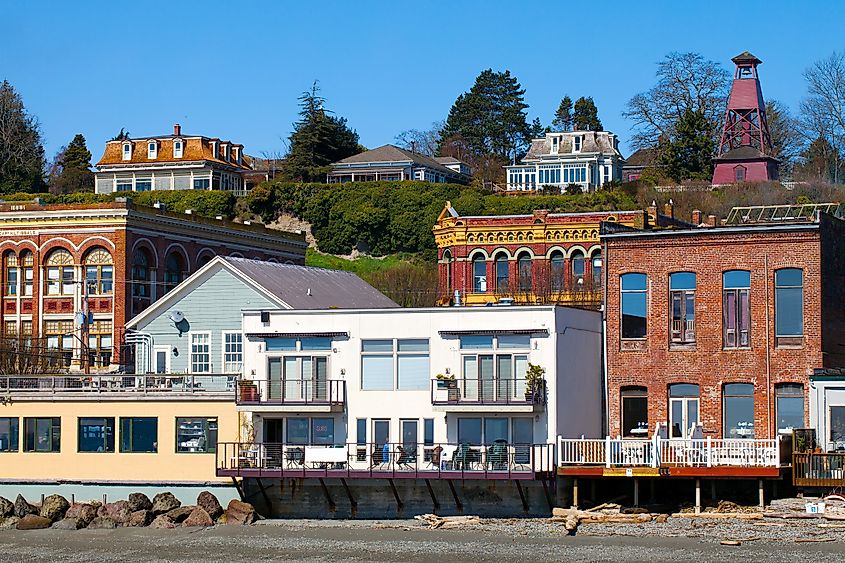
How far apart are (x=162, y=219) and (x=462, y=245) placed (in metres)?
14.2

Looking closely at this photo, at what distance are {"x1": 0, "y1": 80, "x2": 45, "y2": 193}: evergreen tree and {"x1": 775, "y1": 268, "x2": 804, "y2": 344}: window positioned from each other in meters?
78.6

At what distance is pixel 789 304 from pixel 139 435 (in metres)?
18.2

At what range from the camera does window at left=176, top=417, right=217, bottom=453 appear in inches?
1714

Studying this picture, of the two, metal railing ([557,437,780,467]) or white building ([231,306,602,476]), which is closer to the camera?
metal railing ([557,437,780,467])

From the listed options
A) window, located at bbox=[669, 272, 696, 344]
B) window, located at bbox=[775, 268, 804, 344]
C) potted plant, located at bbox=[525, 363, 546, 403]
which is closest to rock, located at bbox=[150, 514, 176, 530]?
potted plant, located at bbox=[525, 363, 546, 403]

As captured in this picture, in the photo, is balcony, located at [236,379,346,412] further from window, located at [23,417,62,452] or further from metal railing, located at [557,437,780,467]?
metal railing, located at [557,437,780,467]

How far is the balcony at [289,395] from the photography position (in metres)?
42.4

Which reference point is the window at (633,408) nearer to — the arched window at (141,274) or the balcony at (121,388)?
the balcony at (121,388)

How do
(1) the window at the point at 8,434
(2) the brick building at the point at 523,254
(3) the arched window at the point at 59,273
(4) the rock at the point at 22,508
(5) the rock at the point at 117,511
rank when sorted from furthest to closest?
(3) the arched window at the point at 59,273 → (2) the brick building at the point at 523,254 → (1) the window at the point at 8,434 → (4) the rock at the point at 22,508 → (5) the rock at the point at 117,511

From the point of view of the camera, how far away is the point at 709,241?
43.5 meters

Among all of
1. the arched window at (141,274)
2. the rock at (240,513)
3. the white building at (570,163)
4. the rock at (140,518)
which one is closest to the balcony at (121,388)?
the rock at (240,513)

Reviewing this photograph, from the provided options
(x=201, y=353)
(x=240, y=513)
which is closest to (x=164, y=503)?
(x=240, y=513)

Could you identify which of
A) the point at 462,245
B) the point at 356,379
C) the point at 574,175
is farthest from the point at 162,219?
the point at 574,175

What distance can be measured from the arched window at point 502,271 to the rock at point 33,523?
29941 millimetres
